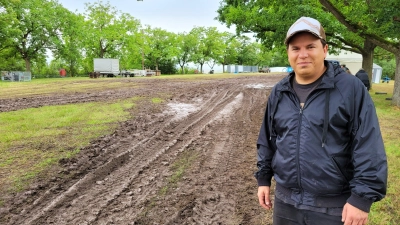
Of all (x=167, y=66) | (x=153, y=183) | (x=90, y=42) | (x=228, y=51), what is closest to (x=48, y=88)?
(x=153, y=183)

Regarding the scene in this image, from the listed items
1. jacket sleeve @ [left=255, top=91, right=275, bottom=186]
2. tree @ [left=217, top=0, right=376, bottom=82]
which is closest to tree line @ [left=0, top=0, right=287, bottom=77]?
tree @ [left=217, top=0, right=376, bottom=82]

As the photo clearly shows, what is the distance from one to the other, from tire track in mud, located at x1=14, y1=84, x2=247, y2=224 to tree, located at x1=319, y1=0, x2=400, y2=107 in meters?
7.49

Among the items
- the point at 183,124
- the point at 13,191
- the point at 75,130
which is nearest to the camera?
the point at 13,191

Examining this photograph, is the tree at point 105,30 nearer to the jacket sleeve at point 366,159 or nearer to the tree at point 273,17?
the tree at point 273,17

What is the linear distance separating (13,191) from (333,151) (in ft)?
13.7

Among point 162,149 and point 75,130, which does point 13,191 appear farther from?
A: point 75,130

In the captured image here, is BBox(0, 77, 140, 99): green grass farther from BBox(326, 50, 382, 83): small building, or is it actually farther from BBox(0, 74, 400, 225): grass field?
BBox(326, 50, 382, 83): small building

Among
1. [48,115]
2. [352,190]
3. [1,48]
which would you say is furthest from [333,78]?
[1,48]

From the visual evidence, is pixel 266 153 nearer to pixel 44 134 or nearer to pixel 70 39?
pixel 44 134

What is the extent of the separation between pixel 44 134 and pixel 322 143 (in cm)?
676

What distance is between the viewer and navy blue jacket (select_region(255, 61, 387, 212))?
1.53 metres

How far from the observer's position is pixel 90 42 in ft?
151

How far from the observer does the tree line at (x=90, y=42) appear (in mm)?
36281

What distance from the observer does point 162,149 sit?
5734mm
